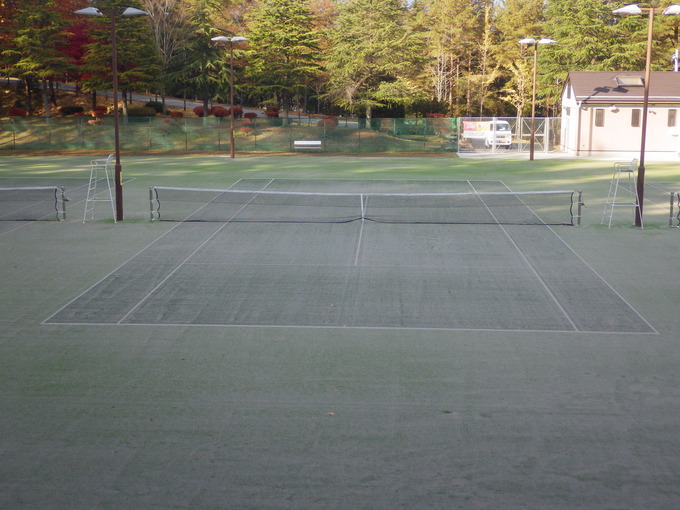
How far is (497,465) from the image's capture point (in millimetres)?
7418

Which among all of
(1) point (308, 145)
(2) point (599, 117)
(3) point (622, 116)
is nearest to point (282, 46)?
(1) point (308, 145)

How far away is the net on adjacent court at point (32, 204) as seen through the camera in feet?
74.7

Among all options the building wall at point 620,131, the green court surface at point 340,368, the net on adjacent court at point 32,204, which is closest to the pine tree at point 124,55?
the net on adjacent court at point 32,204

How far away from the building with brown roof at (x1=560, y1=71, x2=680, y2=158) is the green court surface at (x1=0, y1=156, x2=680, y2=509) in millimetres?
26145

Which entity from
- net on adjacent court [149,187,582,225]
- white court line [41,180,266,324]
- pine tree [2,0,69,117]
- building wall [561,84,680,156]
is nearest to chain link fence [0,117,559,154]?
building wall [561,84,680,156]

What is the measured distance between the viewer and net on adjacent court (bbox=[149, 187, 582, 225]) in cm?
2255

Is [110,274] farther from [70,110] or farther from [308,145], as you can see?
[70,110]

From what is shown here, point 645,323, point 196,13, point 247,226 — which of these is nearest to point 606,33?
point 196,13

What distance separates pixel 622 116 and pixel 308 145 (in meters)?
19.6

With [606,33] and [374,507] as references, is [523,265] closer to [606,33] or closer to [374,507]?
[374,507]

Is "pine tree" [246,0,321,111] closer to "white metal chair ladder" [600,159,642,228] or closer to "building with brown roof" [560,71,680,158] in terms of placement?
"building with brown roof" [560,71,680,158]

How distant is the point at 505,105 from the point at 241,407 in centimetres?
6552

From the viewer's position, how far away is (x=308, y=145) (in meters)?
49.3

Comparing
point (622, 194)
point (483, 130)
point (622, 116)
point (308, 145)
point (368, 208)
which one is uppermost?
point (622, 116)
